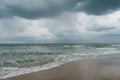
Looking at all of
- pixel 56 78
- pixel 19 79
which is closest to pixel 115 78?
pixel 56 78

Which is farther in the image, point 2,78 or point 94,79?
point 2,78

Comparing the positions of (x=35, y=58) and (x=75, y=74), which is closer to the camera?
(x=75, y=74)

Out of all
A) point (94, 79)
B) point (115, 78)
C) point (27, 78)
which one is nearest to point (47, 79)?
point (27, 78)

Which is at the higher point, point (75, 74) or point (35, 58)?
point (35, 58)

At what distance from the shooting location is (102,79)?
8305 millimetres

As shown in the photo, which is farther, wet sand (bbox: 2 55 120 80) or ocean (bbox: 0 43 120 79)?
ocean (bbox: 0 43 120 79)

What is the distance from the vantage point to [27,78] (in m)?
8.71

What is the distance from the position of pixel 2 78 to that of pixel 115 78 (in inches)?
223

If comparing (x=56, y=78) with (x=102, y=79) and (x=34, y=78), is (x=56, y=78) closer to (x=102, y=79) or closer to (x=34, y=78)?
(x=34, y=78)

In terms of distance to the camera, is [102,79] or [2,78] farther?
[2,78]

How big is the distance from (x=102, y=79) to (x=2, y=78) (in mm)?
5004

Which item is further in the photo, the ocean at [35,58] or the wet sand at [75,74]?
the ocean at [35,58]

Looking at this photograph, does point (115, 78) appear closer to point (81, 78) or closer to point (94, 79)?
point (94, 79)

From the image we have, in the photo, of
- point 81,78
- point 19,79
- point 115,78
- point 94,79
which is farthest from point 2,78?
point 115,78
